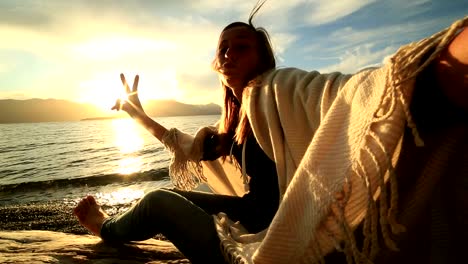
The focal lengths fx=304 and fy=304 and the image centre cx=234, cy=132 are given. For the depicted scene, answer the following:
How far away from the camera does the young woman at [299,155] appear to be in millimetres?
1101

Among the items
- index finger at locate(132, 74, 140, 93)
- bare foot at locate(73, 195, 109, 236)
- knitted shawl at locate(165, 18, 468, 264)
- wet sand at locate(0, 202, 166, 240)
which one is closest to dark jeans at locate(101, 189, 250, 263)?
knitted shawl at locate(165, 18, 468, 264)

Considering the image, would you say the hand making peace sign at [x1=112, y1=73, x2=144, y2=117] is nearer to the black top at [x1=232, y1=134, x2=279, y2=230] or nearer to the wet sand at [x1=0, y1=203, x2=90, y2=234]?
the black top at [x1=232, y1=134, x2=279, y2=230]

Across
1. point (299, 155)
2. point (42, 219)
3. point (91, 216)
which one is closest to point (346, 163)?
point (299, 155)

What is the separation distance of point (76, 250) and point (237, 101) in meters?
2.03

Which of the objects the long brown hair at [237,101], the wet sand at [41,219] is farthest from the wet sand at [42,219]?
the long brown hair at [237,101]

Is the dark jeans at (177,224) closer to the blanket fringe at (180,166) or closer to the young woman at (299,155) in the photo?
the young woman at (299,155)

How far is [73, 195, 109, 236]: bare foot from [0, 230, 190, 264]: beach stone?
123mm

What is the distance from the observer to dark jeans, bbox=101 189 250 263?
1.99m

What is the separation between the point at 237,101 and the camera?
10.1 ft

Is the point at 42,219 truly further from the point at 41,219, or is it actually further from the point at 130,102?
the point at 130,102

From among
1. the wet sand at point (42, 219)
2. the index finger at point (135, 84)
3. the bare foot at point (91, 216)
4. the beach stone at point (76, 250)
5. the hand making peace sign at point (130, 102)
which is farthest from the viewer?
the wet sand at point (42, 219)

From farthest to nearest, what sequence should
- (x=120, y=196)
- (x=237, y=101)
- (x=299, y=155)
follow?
(x=120, y=196), (x=237, y=101), (x=299, y=155)

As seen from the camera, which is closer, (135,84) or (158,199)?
(158,199)

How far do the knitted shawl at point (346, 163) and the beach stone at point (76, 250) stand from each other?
47.4 inches
